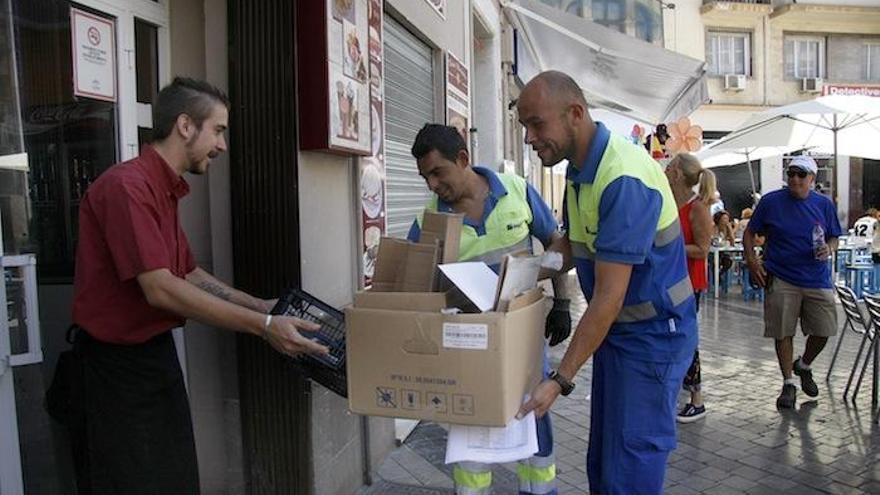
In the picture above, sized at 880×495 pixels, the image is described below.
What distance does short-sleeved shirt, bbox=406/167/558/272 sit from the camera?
Answer: 3080mm

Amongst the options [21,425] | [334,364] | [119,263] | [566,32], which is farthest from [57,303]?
[566,32]

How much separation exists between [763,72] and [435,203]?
972 inches

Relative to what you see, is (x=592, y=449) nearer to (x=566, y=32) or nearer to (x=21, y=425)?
(x=21, y=425)

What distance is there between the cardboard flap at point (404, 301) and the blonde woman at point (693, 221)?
3.23 metres

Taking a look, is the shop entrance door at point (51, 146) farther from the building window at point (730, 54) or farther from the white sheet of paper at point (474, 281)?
the building window at point (730, 54)

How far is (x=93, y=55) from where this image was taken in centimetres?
281

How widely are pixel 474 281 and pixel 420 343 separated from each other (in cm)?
28

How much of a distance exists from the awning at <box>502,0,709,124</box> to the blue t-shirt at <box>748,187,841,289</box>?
214 inches

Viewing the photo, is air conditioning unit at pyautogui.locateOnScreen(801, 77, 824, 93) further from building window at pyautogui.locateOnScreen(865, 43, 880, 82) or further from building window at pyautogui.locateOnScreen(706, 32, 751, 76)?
building window at pyautogui.locateOnScreen(865, 43, 880, 82)

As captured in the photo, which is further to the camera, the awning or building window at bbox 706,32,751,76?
building window at bbox 706,32,751,76

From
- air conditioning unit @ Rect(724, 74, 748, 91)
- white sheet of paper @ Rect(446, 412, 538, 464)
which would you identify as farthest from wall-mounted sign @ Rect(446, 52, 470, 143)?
air conditioning unit @ Rect(724, 74, 748, 91)

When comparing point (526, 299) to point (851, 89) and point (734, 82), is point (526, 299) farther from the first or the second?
point (851, 89)

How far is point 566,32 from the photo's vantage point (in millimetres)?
10234

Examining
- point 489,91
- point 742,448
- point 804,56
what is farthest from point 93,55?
point 804,56
